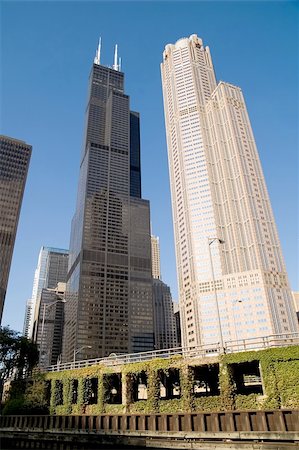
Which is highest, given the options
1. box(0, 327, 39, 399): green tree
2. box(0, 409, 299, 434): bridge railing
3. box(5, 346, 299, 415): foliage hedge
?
box(0, 327, 39, 399): green tree

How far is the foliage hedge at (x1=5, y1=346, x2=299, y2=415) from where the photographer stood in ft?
92.8

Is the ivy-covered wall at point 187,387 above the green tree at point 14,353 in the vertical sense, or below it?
below

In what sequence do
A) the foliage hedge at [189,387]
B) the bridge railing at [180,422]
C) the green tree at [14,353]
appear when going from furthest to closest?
the green tree at [14,353] < the foliage hedge at [189,387] < the bridge railing at [180,422]

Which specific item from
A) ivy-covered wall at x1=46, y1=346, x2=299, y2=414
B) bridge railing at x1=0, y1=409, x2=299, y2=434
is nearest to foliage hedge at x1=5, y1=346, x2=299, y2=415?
ivy-covered wall at x1=46, y1=346, x2=299, y2=414

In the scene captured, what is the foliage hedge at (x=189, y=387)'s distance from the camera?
28297mm

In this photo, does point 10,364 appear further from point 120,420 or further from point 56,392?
point 120,420

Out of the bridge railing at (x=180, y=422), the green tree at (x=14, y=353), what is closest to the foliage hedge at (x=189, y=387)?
the bridge railing at (x=180, y=422)

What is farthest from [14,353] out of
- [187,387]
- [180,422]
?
[180,422]

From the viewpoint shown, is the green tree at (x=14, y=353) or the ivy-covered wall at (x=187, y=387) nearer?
the ivy-covered wall at (x=187, y=387)

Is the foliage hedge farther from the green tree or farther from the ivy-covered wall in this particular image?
the green tree

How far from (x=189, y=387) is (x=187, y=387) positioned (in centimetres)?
20

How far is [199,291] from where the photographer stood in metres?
190

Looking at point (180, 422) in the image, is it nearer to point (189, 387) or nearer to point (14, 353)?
point (189, 387)

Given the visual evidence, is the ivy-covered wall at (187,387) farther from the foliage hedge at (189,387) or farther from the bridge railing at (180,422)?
the bridge railing at (180,422)
